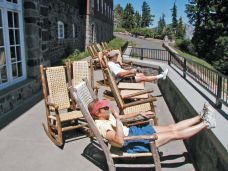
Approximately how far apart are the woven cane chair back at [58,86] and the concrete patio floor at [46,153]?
58 cm

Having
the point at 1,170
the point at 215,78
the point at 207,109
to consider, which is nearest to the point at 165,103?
the point at 215,78

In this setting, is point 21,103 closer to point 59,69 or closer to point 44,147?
point 59,69

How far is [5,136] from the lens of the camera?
527cm

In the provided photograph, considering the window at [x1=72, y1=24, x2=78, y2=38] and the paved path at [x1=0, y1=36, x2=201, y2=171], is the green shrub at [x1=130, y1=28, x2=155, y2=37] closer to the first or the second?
the window at [x1=72, y1=24, x2=78, y2=38]

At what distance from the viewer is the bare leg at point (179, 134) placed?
13.0ft

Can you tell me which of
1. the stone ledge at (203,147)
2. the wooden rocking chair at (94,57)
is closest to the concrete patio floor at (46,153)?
the stone ledge at (203,147)

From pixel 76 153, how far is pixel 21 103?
2.94 metres

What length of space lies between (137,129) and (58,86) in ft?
6.76

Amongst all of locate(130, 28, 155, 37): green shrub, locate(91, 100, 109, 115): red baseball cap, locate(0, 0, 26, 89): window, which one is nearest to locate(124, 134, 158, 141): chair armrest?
locate(91, 100, 109, 115): red baseball cap

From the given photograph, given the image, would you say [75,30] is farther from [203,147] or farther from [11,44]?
[203,147]

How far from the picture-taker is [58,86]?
572 cm

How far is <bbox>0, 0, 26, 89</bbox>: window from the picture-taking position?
6.80m

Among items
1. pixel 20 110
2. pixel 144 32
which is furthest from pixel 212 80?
pixel 144 32

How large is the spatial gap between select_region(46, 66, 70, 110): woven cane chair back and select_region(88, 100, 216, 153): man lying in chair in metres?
1.62
